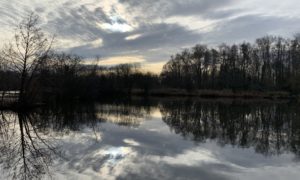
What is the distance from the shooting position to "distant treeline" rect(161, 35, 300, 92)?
79.8 m

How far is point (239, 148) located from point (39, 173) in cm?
829

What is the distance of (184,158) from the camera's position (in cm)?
1237

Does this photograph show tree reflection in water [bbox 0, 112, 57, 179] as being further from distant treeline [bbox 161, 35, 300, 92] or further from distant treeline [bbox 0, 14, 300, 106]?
distant treeline [bbox 161, 35, 300, 92]

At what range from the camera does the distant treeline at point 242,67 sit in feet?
262

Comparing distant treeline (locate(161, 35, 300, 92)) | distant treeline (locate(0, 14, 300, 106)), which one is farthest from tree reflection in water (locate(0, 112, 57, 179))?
distant treeline (locate(161, 35, 300, 92))

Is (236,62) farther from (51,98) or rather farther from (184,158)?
(184,158)

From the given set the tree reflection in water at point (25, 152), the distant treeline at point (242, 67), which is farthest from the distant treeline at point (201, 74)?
the tree reflection in water at point (25, 152)

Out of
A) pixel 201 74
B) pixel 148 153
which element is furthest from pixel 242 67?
pixel 148 153

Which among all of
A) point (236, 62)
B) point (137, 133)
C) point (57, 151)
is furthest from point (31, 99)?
point (236, 62)

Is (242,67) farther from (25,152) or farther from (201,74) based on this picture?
(25,152)

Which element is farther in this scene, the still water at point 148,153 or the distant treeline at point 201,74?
the distant treeline at point 201,74

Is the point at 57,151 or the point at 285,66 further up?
the point at 285,66

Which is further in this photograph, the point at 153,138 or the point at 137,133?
the point at 137,133

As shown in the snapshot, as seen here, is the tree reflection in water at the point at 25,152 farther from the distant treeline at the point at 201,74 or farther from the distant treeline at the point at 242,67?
the distant treeline at the point at 242,67
